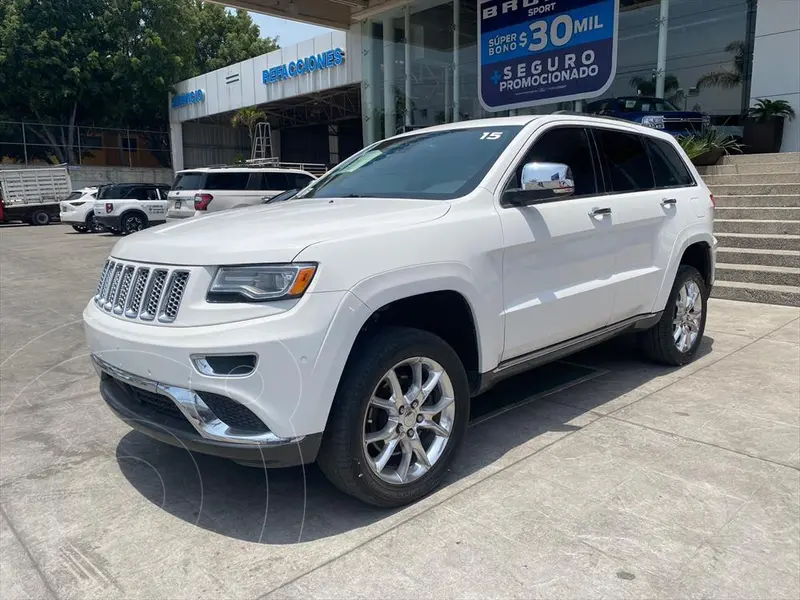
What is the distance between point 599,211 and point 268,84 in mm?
26680

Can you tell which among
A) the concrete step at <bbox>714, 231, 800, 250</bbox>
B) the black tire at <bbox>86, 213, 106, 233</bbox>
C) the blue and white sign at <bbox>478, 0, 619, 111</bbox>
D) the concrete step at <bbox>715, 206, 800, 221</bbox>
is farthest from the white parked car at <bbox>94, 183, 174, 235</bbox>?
the concrete step at <bbox>714, 231, 800, 250</bbox>

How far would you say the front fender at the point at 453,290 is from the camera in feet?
9.39

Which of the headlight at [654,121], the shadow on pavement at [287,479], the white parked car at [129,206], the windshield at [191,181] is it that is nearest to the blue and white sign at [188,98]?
the white parked car at [129,206]

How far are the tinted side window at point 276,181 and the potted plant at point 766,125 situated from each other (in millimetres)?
10245

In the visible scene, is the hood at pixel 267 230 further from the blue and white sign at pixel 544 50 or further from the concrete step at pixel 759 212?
the blue and white sign at pixel 544 50

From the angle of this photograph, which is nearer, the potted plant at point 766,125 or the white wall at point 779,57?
the potted plant at point 766,125

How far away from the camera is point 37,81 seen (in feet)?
115

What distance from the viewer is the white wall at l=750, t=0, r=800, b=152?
44.2 ft

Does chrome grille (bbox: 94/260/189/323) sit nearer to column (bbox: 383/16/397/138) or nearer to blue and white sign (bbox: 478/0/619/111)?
blue and white sign (bbox: 478/0/619/111)

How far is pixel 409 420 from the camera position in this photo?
10.1 feet

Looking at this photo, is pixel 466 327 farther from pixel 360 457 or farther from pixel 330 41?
pixel 330 41

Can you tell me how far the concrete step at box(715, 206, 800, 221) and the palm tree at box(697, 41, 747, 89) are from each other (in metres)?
6.53

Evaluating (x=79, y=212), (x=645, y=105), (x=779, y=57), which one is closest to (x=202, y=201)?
(x=645, y=105)

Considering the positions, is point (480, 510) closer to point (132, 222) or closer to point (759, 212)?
point (759, 212)
